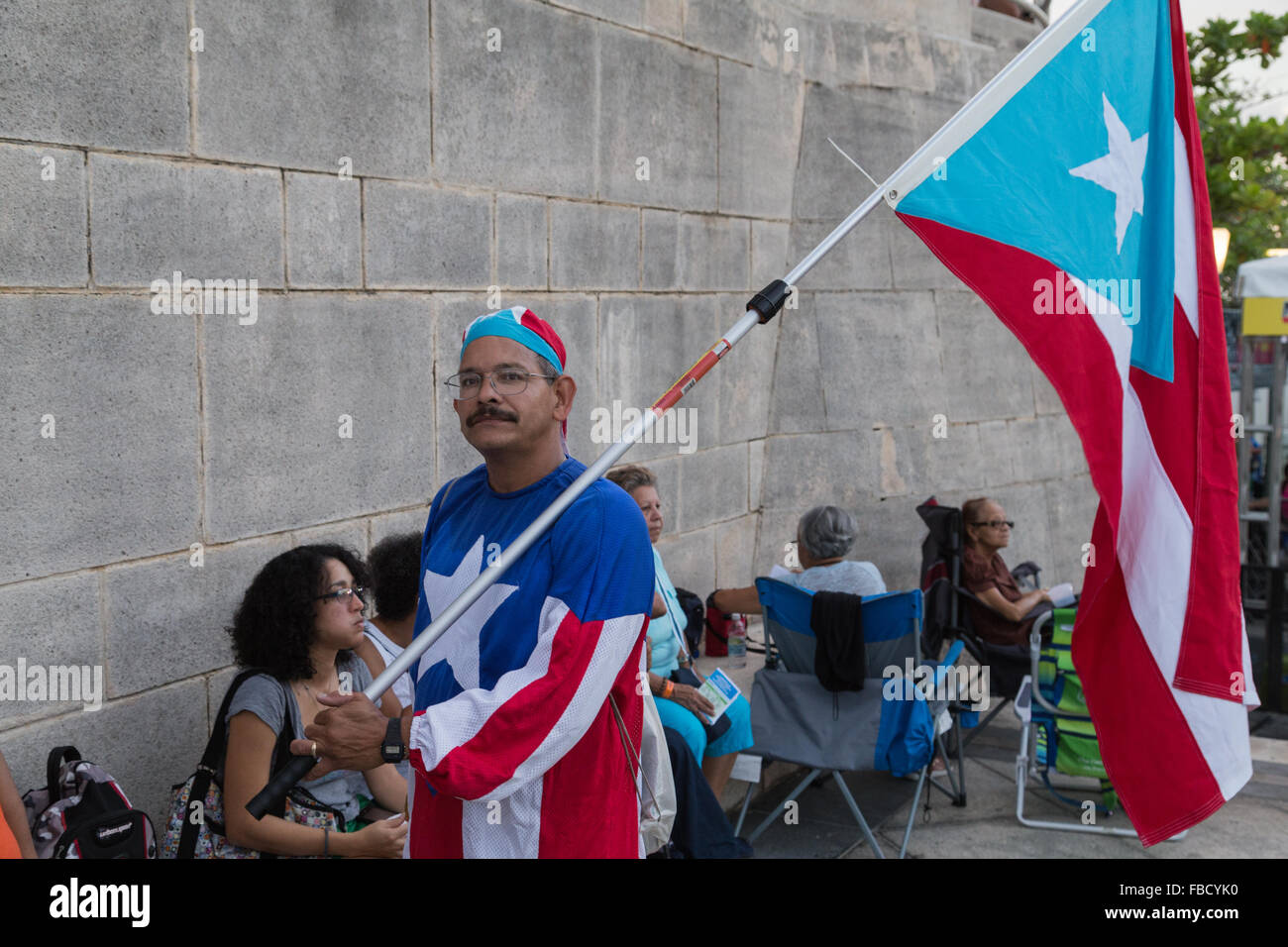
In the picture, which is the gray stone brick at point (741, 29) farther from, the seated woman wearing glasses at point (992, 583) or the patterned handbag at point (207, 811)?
the patterned handbag at point (207, 811)

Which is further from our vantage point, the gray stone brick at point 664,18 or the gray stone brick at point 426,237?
the gray stone brick at point 664,18

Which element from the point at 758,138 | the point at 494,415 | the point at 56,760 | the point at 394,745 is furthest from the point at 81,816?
the point at 758,138

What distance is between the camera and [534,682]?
8.16 ft

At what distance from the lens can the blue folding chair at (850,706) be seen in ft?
17.3

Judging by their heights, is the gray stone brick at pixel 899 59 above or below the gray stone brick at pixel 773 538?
above

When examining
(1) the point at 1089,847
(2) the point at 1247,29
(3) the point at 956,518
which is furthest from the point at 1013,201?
(2) the point at 1247,29

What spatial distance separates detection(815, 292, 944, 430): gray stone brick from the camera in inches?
315

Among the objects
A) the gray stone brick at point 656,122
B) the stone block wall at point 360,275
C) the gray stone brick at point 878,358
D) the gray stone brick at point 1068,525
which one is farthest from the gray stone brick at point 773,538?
the gray stone brick at point 1068,525

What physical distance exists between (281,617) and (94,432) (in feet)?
2.39

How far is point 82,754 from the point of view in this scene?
3695 mm

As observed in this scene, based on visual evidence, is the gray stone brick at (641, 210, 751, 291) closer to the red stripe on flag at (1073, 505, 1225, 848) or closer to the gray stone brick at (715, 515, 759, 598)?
the gray stone brick at (715, 515, 759, 598)

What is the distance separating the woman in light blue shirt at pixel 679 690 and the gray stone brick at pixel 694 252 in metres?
1.35

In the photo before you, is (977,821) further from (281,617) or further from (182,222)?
(182,222)

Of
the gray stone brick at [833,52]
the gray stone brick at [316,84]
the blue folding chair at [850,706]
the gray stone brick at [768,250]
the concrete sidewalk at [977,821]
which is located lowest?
the concrete sidewalk at [977,821]
